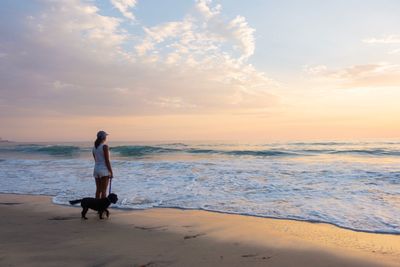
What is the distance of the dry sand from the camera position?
3.98 meters

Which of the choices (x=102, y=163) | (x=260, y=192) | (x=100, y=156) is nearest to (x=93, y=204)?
(x=102, y=163)

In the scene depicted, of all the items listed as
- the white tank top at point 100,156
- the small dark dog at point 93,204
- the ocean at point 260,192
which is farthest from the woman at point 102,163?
the ocean at point 260,192

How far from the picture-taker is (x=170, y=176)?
488 inches

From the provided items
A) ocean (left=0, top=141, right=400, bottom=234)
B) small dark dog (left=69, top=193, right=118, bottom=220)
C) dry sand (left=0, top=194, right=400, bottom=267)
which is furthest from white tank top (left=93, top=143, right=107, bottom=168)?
ocean (left=0, top=141, right=400, bottom=234)

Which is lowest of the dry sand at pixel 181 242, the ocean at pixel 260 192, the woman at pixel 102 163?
the dry sand at pixel 181 242

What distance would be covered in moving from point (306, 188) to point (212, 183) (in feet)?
9.21

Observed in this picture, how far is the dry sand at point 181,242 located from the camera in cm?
398

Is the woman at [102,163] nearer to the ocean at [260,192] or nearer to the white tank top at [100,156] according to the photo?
the white tank top at [100,156]

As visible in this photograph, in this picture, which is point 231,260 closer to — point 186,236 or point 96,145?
point 186,236

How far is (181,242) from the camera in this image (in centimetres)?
476

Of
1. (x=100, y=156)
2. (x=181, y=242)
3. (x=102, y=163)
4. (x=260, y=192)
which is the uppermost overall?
(x=100, y=156)

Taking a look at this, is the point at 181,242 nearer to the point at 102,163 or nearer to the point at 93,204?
the point at 93,204

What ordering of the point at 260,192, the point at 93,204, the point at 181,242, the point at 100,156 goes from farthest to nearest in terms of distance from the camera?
1. the point at 260,192
2. the point at 100,156
3. the point at 93,204
4. the point at 181,242

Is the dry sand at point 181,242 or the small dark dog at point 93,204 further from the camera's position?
the small dark dog at point 93,204
